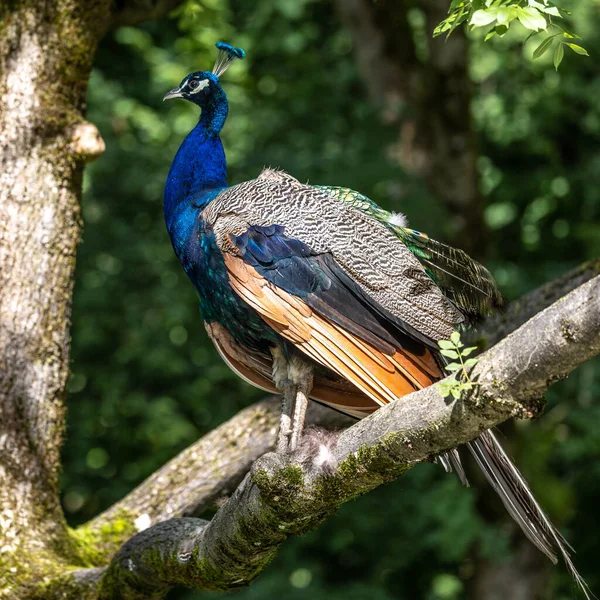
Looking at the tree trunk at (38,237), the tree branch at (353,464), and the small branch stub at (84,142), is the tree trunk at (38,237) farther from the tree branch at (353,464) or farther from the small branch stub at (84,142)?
the tree branch at (353,464)

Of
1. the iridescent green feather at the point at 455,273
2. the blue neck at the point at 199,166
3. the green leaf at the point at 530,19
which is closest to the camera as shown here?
the green leaf at the point at 530,19

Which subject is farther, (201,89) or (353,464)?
(201,89)

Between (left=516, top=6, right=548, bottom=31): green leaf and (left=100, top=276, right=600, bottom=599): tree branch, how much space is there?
65 cm

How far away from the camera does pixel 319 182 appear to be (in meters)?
5.56

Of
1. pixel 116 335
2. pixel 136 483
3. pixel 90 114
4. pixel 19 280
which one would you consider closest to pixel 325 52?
pixel 90 114

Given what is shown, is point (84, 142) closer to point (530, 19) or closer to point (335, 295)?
point (335, 295)

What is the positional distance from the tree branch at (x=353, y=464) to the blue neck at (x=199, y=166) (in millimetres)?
1075

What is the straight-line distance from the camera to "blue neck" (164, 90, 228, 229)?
3316mm

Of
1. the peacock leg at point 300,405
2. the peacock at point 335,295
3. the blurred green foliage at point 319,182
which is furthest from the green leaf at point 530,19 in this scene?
the blurred green foliage at point 319,182

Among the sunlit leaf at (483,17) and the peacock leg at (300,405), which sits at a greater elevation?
the sunlit leaf at (483,17)

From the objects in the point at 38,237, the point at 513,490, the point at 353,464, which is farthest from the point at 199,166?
the point at 513,490

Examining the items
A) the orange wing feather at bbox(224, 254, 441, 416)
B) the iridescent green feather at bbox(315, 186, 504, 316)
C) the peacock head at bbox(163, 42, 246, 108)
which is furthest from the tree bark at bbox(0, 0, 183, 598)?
the iridescent green feather at bbox(315, 186, 504, 316)

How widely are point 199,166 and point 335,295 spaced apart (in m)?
0.94

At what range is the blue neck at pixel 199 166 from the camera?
3.32 metres
